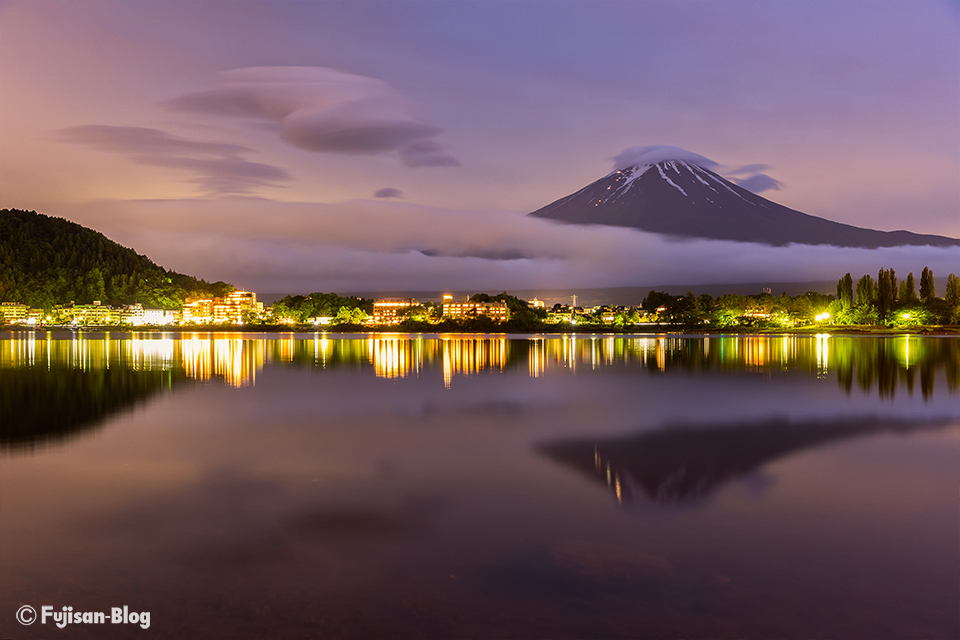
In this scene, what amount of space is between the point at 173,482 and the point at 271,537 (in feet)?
12.2

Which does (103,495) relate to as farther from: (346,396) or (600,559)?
(346,396)

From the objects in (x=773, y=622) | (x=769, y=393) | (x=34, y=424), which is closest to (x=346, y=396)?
(x=34, y=424)

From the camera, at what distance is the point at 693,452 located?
1302cm

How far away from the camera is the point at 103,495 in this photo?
31.7 feet

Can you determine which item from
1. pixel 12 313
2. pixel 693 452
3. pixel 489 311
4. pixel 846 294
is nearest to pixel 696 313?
pixel 846 294

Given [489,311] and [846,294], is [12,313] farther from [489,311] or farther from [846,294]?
[846,294]

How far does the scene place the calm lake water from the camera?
586cm

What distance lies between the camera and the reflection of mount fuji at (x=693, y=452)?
10.2 m

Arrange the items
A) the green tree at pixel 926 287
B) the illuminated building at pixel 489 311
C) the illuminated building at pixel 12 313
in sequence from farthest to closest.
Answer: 1. the illuminated building at pixel 12 313
2. the illuminated building at pixel 489 311
3. the green tree at pixel 926 287

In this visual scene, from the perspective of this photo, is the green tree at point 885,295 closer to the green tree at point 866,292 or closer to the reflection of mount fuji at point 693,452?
the green tree at point 866,292

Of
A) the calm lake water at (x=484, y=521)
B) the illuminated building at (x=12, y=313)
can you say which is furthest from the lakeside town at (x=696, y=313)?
the calm lake water at (x=484, y=521)

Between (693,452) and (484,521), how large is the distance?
6.25 metres

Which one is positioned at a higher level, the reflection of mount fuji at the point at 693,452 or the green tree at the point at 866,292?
the green tree at the point at 866,292

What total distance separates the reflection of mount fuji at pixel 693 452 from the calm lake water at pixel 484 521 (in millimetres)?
91
